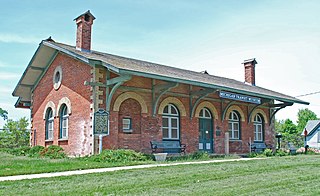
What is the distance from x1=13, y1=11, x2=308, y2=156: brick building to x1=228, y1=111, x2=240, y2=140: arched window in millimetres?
56

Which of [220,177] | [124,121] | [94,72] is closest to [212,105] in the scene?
[124,121]

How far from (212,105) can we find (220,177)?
11.4 m

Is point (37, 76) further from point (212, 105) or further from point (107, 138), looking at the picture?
point (212, 105)

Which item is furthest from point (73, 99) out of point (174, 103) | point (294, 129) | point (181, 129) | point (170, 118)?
point (294, 129)

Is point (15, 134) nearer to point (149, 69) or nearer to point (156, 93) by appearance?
point (156, 93)

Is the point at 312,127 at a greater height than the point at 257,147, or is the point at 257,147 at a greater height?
the point at 312,127

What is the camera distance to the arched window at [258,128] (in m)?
24.0

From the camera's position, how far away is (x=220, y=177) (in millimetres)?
9648

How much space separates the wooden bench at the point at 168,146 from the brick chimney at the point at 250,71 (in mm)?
11487

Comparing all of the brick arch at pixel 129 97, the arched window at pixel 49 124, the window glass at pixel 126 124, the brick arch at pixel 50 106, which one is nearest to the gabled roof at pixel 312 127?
the brick arch at pixel 129 97

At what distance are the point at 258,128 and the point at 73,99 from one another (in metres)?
11.9

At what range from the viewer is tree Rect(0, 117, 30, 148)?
1084 inches

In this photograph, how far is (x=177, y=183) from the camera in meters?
8.62

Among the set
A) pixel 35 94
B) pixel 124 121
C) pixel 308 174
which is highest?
pixel 35 94
